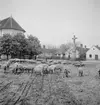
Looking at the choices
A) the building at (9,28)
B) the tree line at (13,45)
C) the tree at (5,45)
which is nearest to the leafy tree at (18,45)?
the tree line at (13,45)

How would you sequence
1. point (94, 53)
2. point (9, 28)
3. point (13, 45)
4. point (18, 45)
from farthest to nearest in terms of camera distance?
point (94, 53)
point (9, 28)
point (18, 45)
point (13, 45)

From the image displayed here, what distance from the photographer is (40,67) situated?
1549 cm

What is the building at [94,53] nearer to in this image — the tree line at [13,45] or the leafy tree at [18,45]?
the tree line at [13,45]

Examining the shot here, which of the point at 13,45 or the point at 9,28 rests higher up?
the point at 9,28

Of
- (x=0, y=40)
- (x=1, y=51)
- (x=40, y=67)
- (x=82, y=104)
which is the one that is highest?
(x=0, y=40)

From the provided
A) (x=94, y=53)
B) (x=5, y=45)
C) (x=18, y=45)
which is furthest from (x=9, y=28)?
(x=94, y=53)

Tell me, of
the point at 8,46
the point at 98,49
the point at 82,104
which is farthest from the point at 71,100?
the point at 98,49

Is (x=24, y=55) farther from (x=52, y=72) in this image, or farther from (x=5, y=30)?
(x=52, y=72)

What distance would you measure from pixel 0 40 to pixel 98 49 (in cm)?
4697

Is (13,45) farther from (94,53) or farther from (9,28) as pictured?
(94,53)

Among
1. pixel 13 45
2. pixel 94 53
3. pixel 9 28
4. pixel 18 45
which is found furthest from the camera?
pixel 94 53

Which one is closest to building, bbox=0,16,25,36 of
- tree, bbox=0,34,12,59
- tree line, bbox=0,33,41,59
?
tree line, bbox=0,33,41,59

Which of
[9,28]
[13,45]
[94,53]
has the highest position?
[9,28]

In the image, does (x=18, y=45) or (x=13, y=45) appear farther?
(x=18, y=45)
